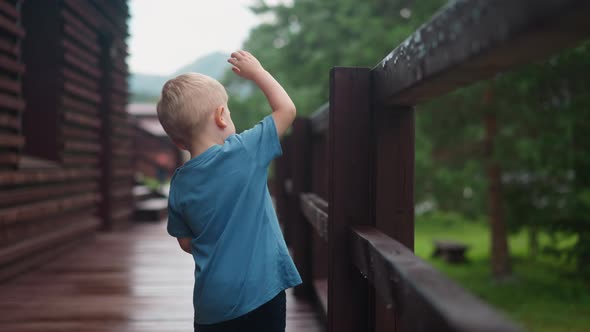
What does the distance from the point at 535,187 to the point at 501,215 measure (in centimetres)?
110

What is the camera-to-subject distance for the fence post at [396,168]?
1.83 m

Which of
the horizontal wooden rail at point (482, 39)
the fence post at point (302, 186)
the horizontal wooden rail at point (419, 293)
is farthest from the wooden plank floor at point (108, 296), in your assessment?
the horizontal wooden rail at point (482, 39)

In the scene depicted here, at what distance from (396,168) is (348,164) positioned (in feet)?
0.57

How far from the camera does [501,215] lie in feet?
42.3

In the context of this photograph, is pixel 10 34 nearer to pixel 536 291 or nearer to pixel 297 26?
pixel 536 291

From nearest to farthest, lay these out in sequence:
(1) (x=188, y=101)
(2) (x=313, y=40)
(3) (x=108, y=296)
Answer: (1) (x=188, y=101) < (3) (x=108, y=296) < (2) (x=313, y=40)

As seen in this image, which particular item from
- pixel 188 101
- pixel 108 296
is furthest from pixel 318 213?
pixel 108 296

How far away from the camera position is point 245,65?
6.62 ft

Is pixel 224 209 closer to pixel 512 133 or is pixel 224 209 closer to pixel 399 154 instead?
pixel 399 154

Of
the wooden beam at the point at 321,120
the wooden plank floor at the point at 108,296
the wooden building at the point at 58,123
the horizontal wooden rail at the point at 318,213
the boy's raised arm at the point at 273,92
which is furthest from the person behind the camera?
the wooden building at the point at 58,123

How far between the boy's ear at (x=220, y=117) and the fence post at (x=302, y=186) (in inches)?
78.8

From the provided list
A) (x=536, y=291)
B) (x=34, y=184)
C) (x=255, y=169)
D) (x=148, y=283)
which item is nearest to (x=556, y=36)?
(x=255, y=169)

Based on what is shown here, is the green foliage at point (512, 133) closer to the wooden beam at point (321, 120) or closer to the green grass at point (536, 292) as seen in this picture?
the green grass at point (536, 292)

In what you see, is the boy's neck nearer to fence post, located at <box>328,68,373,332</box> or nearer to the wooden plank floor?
fence post, located at <box>328,68,373,332</box>
